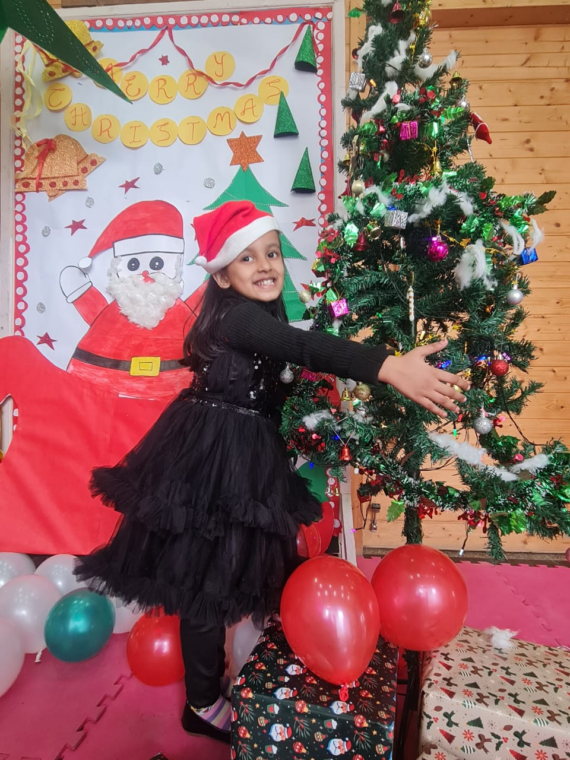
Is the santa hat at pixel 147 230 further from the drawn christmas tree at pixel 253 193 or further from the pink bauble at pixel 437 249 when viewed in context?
the pink bauble at pixel 437 249

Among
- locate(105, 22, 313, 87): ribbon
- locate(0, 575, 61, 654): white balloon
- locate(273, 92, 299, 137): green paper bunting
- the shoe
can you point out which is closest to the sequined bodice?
the shoe

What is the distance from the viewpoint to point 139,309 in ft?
6.55

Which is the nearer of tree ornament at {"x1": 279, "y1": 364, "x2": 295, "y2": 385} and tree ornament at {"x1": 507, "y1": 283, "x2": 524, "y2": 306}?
tree ornament at {"x1": 507, "y1": 283, "x2": 524, "y2": 306}

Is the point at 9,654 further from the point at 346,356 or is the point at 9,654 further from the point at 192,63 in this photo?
the point at 192,63

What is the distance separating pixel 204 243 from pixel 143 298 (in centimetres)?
72

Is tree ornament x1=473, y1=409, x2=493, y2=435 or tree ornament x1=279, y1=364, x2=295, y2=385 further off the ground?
tree ornament x1=279, y1=364, x2=295, y2=385

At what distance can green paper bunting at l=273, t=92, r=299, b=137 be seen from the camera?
74.7 inches

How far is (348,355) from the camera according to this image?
1.00 m

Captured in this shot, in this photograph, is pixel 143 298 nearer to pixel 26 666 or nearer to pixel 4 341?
pixel 4 341

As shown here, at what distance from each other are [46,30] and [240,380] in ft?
5.62

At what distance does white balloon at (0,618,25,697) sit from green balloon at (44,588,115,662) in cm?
9

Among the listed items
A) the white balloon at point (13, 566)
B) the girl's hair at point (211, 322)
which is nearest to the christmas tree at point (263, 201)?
the girl's hair at point (211, 322)

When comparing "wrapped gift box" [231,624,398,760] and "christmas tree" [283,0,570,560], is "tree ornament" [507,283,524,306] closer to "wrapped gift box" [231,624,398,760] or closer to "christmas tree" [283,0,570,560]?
"christmas tree" [283,0,570,560]

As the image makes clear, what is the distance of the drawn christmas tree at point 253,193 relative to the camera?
75.5 inches
